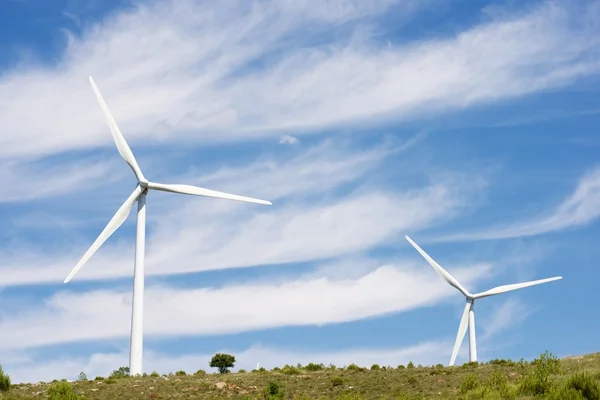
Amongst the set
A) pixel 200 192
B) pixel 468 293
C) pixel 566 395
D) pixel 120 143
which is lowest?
pixel 566 395

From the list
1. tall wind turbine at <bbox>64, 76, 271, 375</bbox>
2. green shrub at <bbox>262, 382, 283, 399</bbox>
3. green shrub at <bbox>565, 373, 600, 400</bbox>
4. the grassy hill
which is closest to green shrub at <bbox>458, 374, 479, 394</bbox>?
the grassy hill

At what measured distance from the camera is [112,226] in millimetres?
77688

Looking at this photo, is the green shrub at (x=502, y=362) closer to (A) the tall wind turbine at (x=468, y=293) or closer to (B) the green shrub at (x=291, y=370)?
(B) the green shrub at (x=291, y=370)

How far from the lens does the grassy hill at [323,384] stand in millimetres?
56656

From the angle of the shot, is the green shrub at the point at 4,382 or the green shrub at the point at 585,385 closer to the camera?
the green shrub at the point at 585,385

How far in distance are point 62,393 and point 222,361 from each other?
1283 inches

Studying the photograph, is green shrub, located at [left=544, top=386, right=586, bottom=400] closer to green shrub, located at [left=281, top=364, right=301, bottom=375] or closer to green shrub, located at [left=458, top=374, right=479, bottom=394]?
green shrub, located at [left=458, top=374, right=479, bottom=394]

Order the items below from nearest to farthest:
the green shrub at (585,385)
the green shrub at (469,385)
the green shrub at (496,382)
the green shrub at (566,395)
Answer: the green shrub at (566,395) < the green shrub at (585,385) < the green shrub at (496,382) < the green shrub at (469,385)

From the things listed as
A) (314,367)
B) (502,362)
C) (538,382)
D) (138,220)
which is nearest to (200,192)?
(138,220)

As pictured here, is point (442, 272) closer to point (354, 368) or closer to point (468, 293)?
point (468, 293)

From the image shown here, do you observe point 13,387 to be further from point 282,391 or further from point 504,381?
point 504,381

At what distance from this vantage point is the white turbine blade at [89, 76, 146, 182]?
8162 cm

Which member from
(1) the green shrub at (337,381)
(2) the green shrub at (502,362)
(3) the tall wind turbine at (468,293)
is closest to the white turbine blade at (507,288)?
(3) the tall wind turbine at (468,293)

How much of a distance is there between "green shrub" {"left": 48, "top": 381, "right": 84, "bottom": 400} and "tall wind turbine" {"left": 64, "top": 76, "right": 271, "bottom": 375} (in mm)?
10592
